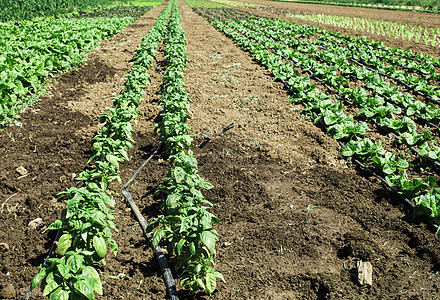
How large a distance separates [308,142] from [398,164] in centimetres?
161

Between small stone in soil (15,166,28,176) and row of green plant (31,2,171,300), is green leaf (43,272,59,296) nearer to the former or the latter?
row of green plant (31,2,171,300)

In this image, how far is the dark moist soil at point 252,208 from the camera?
10.3 ft

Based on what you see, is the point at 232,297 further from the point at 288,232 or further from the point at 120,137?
the point at 120,137

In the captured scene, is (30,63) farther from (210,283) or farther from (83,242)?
(210,283)

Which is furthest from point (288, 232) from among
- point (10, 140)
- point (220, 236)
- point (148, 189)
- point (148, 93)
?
point (148, 93)

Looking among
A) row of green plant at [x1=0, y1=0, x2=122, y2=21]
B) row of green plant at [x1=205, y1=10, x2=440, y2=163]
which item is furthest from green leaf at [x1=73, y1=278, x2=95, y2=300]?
row of green plant at [x1=0, y1=0, x2=122, y2=21]

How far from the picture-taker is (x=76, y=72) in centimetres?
930

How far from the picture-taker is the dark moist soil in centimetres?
313

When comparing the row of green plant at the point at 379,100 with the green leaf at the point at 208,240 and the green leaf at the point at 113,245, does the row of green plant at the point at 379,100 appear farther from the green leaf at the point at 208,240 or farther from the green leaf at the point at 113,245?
the green leaf at the point at 113,245

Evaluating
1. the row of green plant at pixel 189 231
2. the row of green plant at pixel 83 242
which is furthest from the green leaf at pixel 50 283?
the row of green plant at pixel 189 231

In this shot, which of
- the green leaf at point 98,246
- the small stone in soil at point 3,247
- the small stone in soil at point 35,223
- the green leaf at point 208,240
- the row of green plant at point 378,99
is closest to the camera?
the green leaf at point 208,240

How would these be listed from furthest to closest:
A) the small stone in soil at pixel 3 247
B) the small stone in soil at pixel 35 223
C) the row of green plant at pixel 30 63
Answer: the row of green plant at pixel 30 63 → the small stone in soil at pixel 35 223 → the small stone in soil at pixel 3 247

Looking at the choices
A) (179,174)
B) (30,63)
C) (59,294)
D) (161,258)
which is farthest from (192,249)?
(30,63)

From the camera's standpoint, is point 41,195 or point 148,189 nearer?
point 41,195
